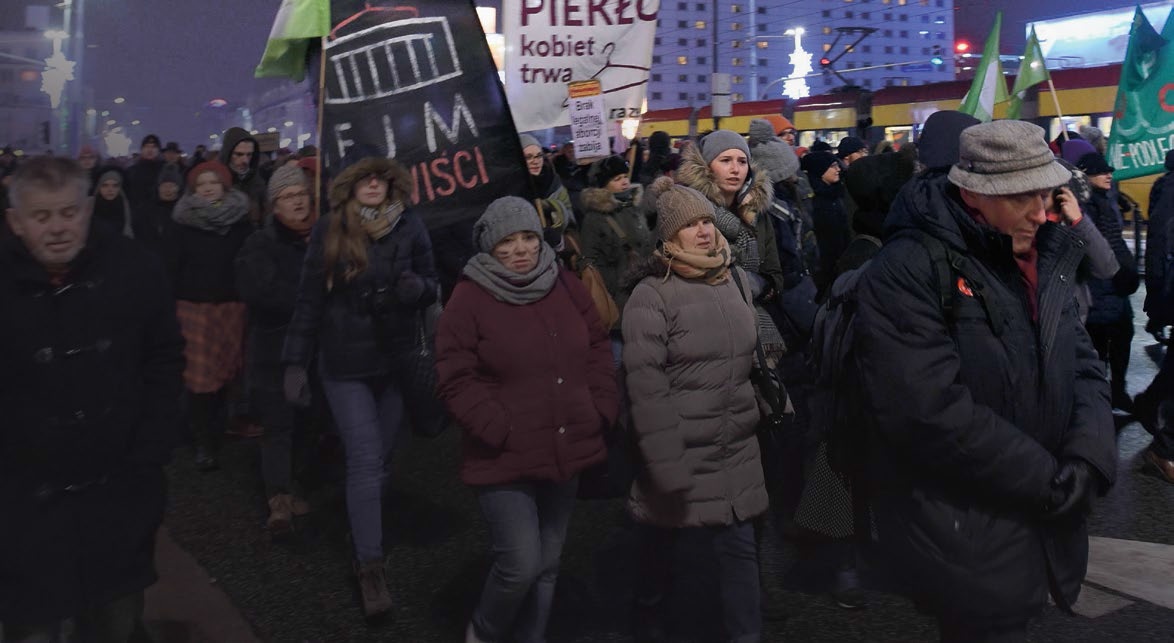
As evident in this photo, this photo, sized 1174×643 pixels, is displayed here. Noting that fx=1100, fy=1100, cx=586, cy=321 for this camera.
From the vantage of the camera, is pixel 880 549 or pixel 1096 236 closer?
pixel 880 549

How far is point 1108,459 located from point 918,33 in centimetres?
16649

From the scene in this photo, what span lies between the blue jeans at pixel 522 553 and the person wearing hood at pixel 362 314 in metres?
0.84

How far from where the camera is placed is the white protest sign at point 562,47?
6531 millimetres

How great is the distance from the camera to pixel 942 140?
9.64 ft

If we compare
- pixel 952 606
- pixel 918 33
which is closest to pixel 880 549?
pixel 952 606

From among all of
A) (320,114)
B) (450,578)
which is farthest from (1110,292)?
(320,114)

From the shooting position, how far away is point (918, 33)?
15712cm

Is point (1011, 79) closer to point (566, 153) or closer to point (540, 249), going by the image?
point (566, 153)

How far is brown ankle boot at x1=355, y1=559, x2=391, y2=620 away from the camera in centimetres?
448

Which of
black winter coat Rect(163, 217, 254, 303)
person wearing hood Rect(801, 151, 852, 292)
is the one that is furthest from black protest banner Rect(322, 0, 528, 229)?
person wearing hood Rect(801, 151, 852, 292)

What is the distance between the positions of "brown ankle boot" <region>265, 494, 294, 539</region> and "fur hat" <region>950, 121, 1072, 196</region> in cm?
405

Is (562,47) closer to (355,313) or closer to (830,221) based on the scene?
(830,221)

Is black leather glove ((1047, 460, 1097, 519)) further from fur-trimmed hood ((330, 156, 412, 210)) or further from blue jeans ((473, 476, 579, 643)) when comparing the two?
fur-trimmed hood ((330, 156, 412, 210))

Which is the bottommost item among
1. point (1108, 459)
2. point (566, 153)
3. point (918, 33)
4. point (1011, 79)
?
point (1108, 459)
